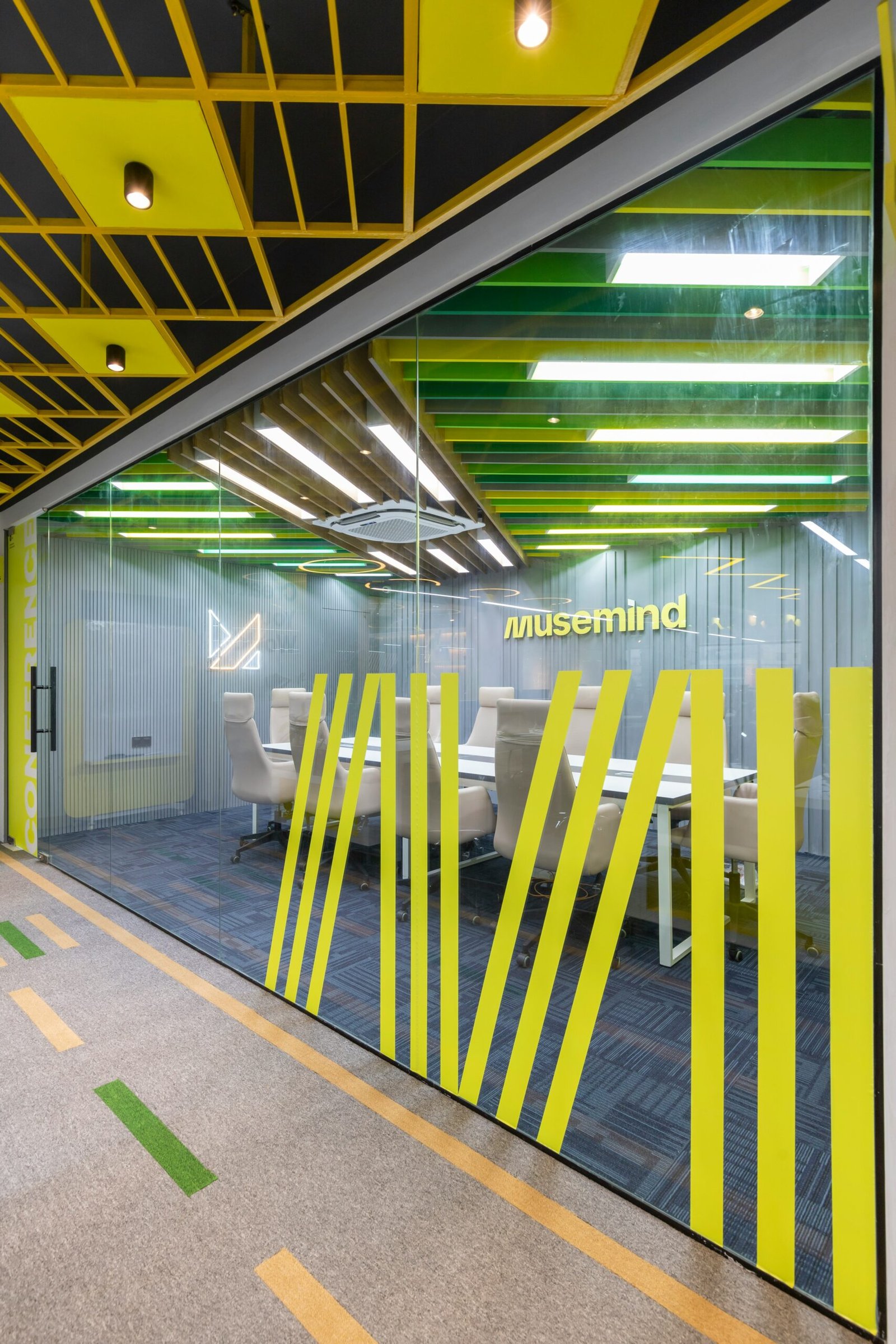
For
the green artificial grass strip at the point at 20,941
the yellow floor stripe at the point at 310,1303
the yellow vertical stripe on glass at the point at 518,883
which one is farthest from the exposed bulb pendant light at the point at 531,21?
the green artificial grass strip at the point at 20,941

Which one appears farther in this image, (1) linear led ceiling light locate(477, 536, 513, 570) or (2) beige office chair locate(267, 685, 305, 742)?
(2) beige office chair locate(267, 685, 305, 742)

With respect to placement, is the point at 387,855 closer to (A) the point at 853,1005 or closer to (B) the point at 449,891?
(B) the point at 449,891

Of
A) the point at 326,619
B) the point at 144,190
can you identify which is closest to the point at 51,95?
the point at 144,190

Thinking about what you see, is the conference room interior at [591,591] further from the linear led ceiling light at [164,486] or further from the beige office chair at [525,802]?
the linear led ceiling light at [164,486]

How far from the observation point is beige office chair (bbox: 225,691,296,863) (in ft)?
9.98

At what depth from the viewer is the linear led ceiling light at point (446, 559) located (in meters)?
2.29

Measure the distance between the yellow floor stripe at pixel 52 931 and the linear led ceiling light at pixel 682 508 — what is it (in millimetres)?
3510

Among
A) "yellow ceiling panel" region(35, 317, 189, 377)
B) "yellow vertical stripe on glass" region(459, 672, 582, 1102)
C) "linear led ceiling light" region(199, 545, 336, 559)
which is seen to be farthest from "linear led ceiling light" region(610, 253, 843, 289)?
"yellow ceiling panel" region(35, 317, 189, 377)

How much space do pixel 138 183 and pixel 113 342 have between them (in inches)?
46.8

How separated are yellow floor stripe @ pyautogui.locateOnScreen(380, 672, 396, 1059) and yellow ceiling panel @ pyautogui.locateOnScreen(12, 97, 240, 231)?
5.47ft

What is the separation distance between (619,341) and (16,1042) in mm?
3313

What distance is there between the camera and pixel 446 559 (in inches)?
92.4

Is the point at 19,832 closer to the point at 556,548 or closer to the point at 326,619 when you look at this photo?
the point at 326,619

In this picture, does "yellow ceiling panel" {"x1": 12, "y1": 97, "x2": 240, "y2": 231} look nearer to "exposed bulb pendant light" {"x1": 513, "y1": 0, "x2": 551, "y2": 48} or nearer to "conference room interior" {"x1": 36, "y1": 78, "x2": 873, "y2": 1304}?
"conference room interior" {"x1": 36, "y1": 78, "x2": 873, "y2": 1304}
